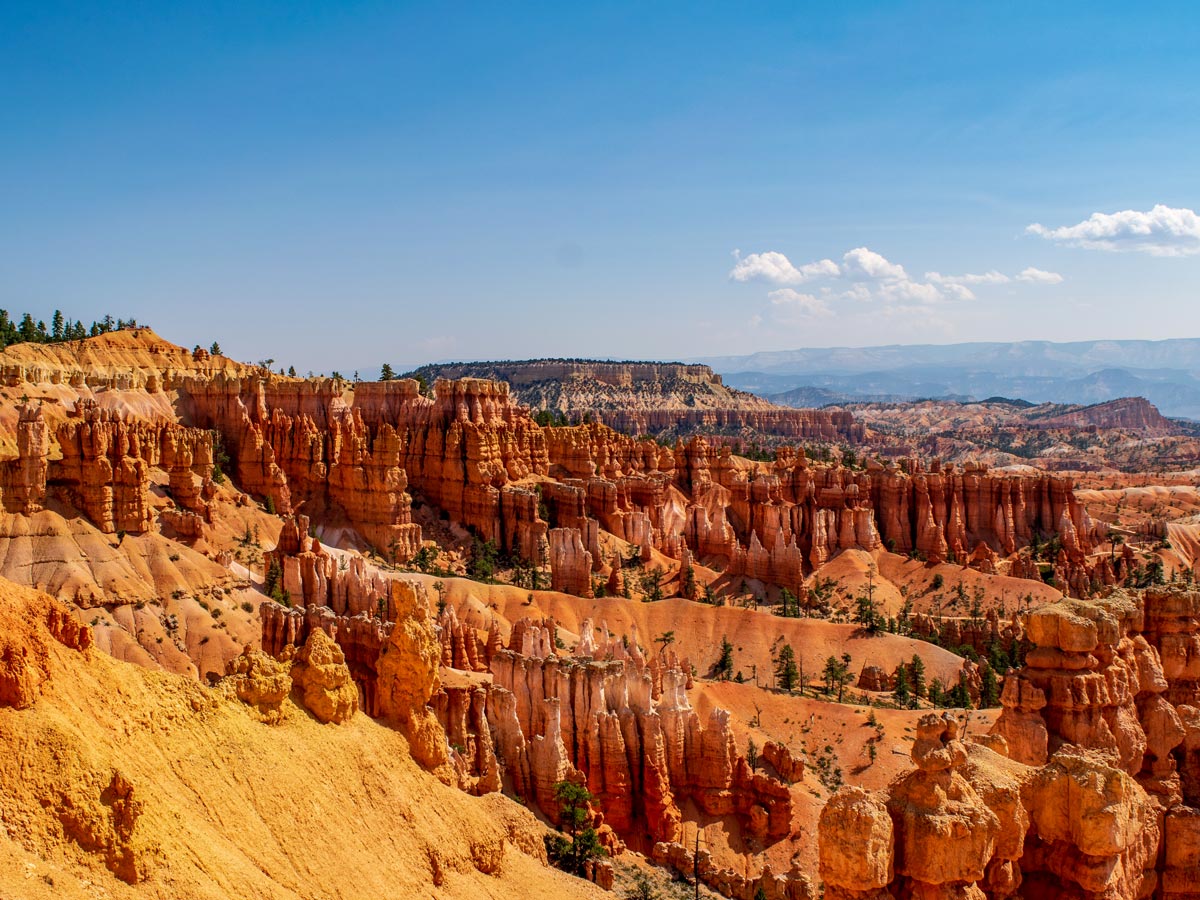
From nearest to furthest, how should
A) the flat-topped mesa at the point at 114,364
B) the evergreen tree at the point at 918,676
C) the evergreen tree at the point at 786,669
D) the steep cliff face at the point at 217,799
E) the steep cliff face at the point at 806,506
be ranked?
the steep cliff face at the point at 217,799
the evergreen tree at the point at 786,669
the evergreen tree at the point at 918,676
the flat-topped mesa at the point at 114,364
the steep cliff face at the point at 806,506

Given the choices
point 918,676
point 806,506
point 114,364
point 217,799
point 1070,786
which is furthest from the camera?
point 806,506

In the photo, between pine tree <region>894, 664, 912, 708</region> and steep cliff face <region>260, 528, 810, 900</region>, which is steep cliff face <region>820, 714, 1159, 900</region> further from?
pine tree <region>894, 664, 912, 708</region>

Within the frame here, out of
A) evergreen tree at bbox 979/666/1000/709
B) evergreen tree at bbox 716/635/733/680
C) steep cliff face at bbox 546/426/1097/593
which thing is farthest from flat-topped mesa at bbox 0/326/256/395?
evergreen tree at bbox 979/666/1000/709

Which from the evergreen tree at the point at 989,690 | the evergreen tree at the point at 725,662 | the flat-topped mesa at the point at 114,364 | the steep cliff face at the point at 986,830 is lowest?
the evergreen tree at the point at 989,690

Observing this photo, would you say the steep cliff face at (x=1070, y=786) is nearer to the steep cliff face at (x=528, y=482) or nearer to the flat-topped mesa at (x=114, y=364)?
the steep cliff face at (x=528, y=482)

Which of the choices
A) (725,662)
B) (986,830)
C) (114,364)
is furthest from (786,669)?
(114,364)

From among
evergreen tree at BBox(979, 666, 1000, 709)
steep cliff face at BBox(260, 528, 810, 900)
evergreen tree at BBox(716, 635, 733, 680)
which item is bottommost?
evergreen tree at BBox(979, 666, 1000, 709)

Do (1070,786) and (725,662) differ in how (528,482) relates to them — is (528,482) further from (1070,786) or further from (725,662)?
(1070,786)

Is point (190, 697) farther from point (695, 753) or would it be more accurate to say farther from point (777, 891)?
point (695, 753)

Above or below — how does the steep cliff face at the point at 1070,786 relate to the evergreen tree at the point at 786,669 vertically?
Answer: above

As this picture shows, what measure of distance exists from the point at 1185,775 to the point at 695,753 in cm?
1566

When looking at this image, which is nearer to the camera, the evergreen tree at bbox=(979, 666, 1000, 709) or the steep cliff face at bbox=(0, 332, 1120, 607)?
the evergreen tree at bbox=(979, 666, 1000, 709)

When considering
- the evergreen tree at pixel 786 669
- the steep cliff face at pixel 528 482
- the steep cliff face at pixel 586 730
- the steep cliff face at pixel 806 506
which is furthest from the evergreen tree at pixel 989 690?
the steep cliff face at pixel 806 506

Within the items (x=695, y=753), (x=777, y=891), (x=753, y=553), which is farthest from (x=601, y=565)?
(x=777, y=891)
